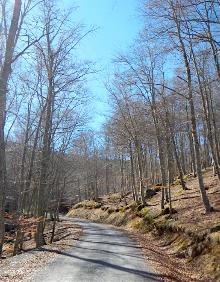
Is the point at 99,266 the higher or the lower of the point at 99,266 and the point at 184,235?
the lower

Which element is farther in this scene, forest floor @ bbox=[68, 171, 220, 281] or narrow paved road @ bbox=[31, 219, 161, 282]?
forest floor @ bbox=[68, 171, 220, 281]

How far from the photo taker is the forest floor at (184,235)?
13305 mm

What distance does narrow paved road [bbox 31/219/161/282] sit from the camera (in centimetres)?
1155

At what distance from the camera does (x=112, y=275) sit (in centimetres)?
1201

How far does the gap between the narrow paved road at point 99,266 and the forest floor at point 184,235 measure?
737 millimetres

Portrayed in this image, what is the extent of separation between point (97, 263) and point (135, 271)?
210 cm

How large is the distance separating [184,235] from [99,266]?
5488 millimetres

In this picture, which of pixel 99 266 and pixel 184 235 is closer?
pixel 99 266

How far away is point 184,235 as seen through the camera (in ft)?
57.7

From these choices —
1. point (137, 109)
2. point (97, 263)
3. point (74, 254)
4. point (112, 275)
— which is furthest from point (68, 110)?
point (112, 275)

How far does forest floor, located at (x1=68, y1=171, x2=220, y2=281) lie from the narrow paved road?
737 millimetres

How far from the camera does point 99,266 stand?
13.6m

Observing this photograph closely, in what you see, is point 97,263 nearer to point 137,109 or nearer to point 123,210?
point 137,109

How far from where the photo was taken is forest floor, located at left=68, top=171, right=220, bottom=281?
13.3 m
